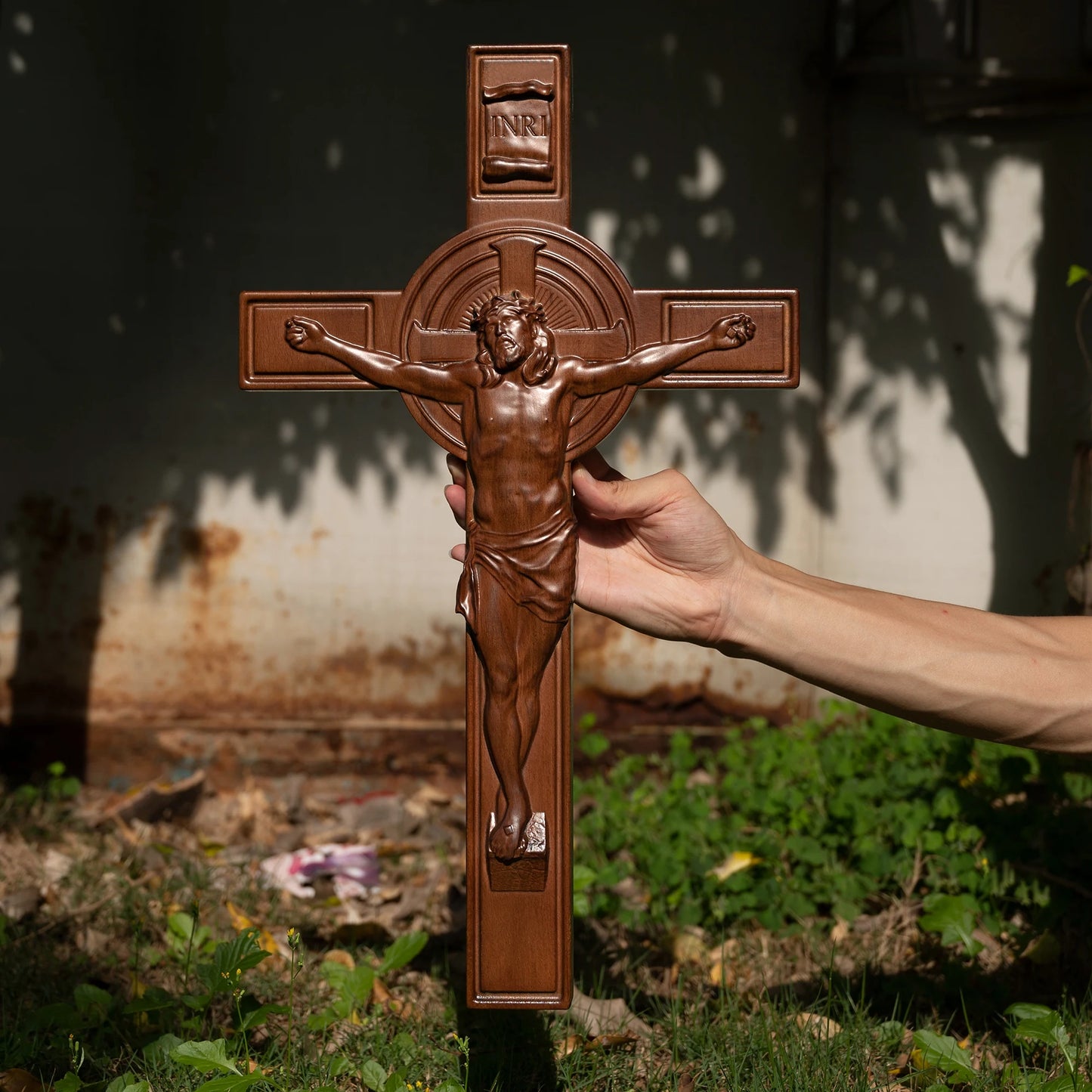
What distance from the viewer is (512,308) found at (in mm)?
2041

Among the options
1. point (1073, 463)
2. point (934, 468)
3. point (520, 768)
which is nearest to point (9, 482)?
point (520, 768)

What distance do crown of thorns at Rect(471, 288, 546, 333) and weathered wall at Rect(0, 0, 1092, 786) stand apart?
2816 mm

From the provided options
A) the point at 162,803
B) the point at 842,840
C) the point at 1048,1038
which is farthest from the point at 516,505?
the point at 162,803

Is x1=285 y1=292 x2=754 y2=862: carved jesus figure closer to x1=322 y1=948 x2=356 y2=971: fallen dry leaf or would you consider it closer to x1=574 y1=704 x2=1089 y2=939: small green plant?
x1=322 y1=948 x2=356 y2=971: fallen dry leaf

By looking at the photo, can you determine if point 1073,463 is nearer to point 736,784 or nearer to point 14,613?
point 736,784

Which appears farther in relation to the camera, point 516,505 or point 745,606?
Result: point 745,606

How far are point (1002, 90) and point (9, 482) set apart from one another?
4.57 metres

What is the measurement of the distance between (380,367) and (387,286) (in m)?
2.74

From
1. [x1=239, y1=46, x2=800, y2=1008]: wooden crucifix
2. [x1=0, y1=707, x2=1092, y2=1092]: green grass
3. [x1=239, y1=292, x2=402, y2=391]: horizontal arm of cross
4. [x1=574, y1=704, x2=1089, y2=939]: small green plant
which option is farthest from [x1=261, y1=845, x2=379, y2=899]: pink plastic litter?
[x1=239, y1=292, x2=402, y2=391]: horizontal arm of cross

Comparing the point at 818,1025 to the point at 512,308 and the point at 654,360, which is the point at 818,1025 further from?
the point at 512,308

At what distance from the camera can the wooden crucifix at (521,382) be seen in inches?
80.7

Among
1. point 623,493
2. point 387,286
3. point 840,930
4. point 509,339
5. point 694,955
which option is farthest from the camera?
point 387,286

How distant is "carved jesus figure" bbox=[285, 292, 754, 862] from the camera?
204cm

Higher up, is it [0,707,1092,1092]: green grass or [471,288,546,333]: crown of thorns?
[471,288,546,333]: crown of thorns
